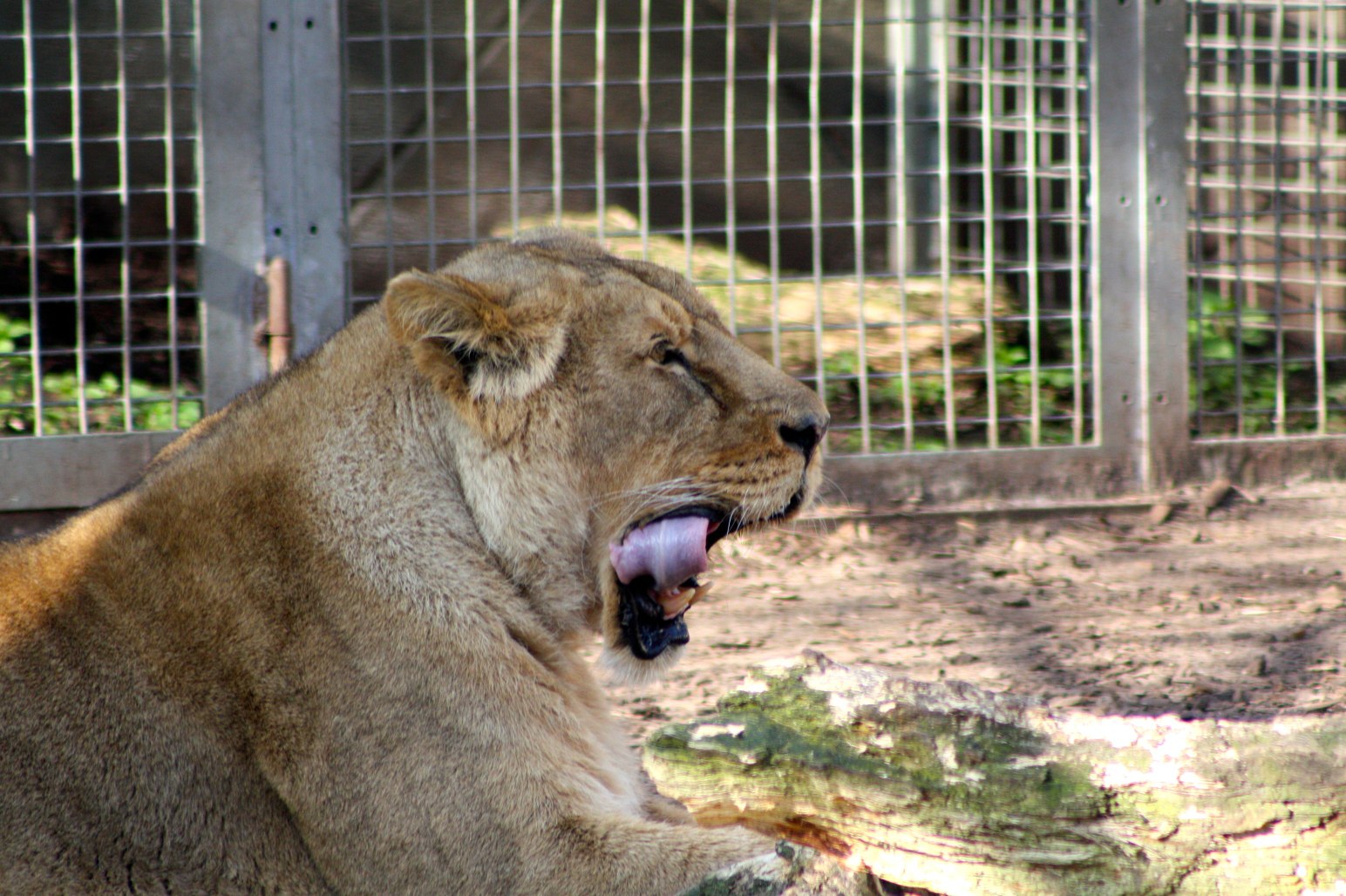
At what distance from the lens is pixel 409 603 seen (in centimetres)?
252

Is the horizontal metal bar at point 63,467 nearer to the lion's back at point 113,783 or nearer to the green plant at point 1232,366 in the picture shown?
the lion's back at point 113,783

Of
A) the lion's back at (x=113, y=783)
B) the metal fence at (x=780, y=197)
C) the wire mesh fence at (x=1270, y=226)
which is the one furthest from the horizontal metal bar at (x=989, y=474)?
the lion's back at (x=113, y=783)

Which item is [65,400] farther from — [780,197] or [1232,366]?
[1232,366]

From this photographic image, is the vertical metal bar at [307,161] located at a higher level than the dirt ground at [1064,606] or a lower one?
higher

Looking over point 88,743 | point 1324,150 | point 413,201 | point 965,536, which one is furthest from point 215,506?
point 1324,150

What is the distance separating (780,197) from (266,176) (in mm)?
3298

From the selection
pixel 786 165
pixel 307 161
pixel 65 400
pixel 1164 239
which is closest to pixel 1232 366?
pixel 1164 239

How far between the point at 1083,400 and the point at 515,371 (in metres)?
4.49

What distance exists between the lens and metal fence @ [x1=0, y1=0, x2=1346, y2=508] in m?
5.20

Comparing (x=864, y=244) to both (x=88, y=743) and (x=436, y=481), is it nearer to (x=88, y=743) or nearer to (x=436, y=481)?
(x=436, y=481)

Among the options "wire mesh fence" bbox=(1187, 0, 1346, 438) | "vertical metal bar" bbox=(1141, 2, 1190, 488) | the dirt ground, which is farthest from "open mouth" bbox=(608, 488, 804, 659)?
"wire mesh fence" bbox=(1187, 0, 1346, 438)

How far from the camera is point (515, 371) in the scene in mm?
2637

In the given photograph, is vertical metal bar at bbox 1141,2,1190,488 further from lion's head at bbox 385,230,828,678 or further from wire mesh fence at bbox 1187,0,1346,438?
lion's head at bbox 385,230,828,678

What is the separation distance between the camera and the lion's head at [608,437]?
8.63 feet
